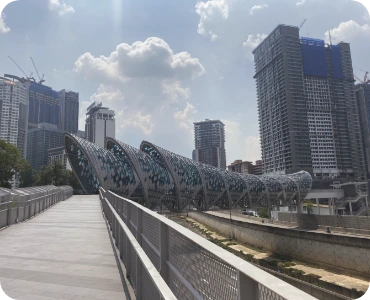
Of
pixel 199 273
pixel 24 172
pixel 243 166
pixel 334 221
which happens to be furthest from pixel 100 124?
pixel 199 273

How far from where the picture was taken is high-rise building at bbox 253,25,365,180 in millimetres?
135500

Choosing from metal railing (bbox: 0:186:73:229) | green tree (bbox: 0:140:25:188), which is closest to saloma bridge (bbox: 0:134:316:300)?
metal railing (bbox: 0:186:73:229)

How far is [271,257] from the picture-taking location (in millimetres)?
31188

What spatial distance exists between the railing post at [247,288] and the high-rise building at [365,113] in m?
166

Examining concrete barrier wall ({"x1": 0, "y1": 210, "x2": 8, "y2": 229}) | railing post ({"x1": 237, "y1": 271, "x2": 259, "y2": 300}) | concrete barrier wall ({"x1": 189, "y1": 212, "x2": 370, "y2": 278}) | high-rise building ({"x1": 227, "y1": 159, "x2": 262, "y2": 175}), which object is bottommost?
concrete barrier wall ({"x1": 189, "y1": 212, "x2": 370, "y2": 278})

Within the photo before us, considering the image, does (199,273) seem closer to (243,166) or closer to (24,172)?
(24,172)

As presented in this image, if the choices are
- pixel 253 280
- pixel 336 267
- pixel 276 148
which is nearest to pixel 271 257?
pixel 336 267

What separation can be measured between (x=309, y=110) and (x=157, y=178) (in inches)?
4168

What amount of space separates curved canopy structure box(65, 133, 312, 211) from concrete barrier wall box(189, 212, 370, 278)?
20.3 meters

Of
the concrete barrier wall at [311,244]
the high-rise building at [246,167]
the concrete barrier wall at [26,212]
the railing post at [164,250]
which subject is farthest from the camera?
the high-rise building at [246,167]

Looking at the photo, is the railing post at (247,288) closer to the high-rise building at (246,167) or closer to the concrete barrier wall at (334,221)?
the concrete barrier wall at (334,221)

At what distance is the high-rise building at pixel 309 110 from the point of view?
135500mm

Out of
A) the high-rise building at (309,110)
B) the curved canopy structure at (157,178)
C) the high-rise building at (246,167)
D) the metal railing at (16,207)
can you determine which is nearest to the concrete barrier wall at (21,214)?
the metal railing at (16,207)

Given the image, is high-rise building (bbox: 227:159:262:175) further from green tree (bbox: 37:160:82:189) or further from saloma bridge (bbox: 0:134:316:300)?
saloma bridge (bbox: 0:134:316:300)
